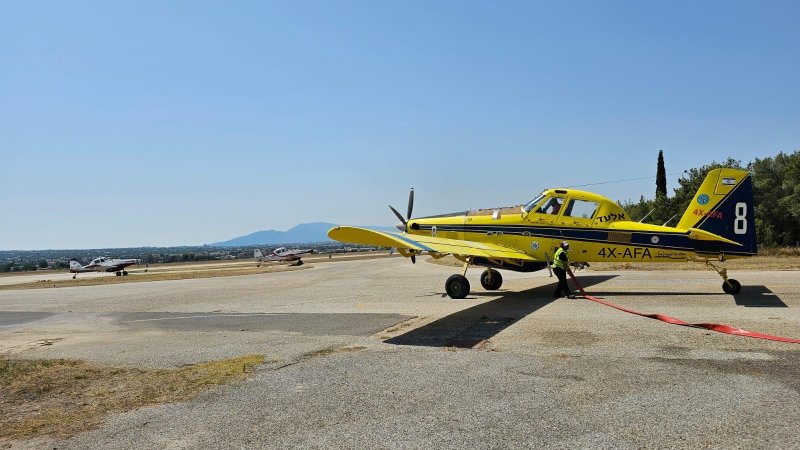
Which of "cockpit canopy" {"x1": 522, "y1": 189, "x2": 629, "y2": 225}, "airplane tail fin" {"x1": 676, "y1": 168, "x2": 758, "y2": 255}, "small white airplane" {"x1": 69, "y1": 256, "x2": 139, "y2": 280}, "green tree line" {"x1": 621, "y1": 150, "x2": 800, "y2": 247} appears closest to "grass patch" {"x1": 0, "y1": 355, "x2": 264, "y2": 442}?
"cockpit canopy" {"x1": 522, "y1": 189, "x2": 629, "y2": 225}

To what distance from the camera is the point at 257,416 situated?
5875 millimetres

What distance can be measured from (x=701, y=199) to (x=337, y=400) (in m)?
13.6

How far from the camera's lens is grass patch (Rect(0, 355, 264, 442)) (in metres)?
6.05

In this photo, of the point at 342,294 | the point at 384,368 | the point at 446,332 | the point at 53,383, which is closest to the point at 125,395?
the point at 53,383

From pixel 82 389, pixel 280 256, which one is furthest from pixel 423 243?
pixel 280 256

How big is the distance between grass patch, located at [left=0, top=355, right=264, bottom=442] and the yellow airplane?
5.98 meters

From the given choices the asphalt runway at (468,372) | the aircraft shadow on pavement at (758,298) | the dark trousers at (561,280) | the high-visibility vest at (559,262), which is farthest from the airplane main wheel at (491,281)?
the aircraft shadow on pavement at (758,298)

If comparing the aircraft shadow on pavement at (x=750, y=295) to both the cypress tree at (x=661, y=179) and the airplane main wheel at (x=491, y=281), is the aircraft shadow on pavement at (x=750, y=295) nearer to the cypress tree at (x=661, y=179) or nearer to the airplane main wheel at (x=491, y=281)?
the airplane main wheel at (x=491, y=281)

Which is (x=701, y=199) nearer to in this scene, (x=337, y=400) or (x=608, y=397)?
(x=608, y=397)

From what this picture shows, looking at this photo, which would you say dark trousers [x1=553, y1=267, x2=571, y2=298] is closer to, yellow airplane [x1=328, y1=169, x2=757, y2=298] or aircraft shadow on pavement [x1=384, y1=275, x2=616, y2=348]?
aircraft shadow on pavement [x1=384, y1=275, x2=616, y2=348]

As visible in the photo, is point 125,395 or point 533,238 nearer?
point 125,395

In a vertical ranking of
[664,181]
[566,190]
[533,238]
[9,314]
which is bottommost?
[9,314]

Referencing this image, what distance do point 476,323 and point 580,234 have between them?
273 inches

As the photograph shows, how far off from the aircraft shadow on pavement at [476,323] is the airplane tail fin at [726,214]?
476 centimetres
